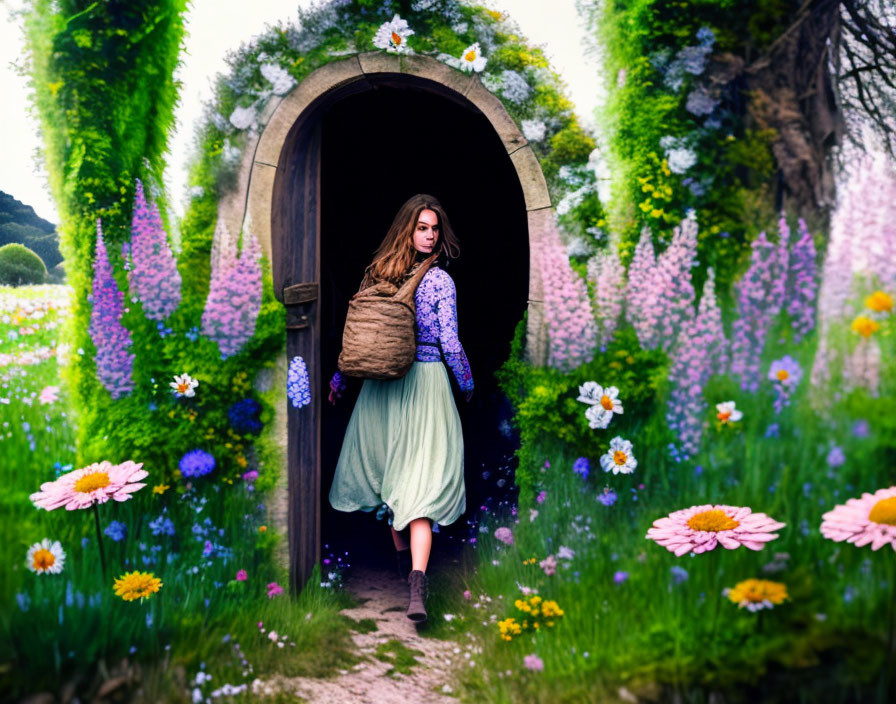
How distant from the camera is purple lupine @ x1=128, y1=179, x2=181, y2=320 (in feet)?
12.2

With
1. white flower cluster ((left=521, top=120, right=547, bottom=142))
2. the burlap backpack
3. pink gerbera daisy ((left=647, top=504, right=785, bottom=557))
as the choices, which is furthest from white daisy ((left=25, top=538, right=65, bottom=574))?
white flower cluster ((left=521, top=120, right=547, bottom=142))

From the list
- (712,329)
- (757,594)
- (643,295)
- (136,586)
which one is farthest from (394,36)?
(757,594)

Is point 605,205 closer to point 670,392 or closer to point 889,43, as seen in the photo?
point 670,392

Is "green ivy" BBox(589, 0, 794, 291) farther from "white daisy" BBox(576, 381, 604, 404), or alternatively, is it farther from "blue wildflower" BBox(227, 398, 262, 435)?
"blue wildflower" BBox(227, 398, 262, 435)

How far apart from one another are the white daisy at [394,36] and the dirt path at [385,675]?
2.82 meters

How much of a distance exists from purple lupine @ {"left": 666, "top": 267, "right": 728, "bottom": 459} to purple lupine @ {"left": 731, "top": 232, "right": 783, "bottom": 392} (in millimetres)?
66

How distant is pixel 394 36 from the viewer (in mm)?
3711

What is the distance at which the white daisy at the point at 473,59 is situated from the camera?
146 inches

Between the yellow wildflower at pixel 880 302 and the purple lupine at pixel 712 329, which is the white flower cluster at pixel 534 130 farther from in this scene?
the yellow wildflower at pixel 880 302

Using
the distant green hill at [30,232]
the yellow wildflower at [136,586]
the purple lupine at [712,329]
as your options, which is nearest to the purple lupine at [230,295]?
the distant green hill at [30,232]

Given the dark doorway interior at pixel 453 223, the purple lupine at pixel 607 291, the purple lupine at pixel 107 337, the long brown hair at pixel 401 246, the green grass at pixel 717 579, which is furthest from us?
the dark doorway interior at pixel 453 223

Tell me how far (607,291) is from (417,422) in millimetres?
1172

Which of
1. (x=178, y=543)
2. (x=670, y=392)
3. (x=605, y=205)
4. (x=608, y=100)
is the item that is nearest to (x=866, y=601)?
(x=670, y=392)

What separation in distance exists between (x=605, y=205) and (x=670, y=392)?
0.91 m
